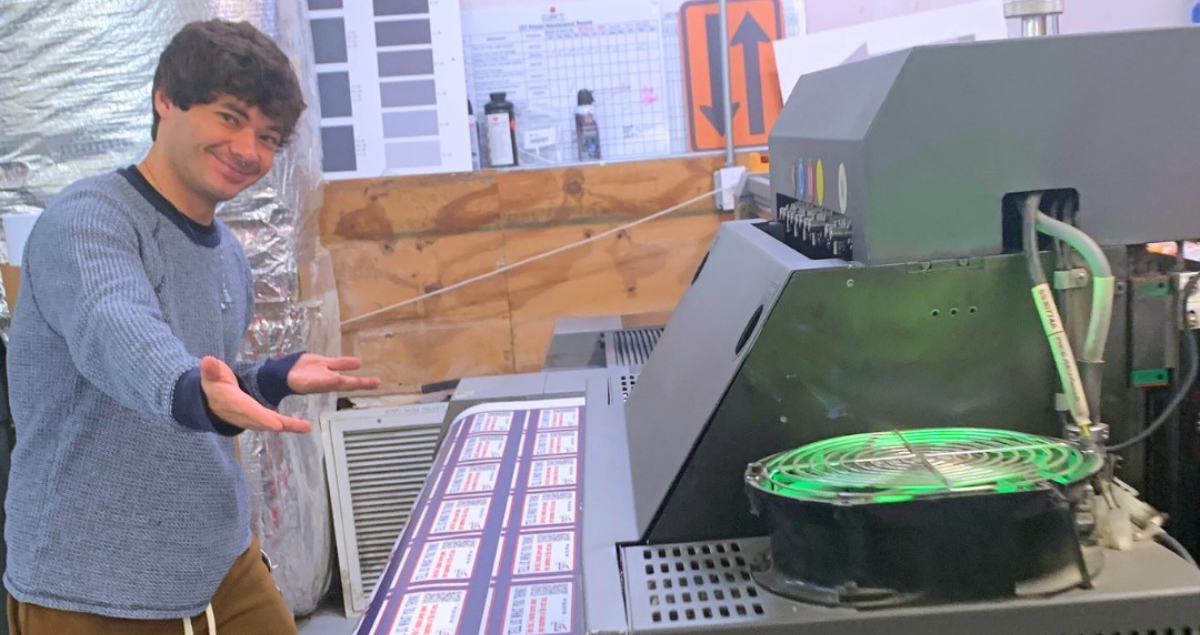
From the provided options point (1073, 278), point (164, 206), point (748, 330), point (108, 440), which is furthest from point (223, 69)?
point (1073, 278)

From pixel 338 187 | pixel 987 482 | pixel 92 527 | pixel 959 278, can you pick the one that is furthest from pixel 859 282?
pixel 338 187

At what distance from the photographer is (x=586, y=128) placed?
109 inches

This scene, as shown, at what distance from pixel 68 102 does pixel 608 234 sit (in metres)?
1.39

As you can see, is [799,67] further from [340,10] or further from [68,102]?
[68,102]

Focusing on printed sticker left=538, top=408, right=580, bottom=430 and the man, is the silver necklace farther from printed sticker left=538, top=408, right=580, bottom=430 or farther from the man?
printed sticker left=538, top=408, right=580, bottom=430

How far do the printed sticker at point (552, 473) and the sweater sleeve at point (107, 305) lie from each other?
387mm

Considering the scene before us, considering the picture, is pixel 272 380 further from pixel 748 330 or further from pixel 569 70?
pixel 569 70

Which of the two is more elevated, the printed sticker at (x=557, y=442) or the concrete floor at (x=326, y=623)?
the printed sticker at (x=557, y=442)

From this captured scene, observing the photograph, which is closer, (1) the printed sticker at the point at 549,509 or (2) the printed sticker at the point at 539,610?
(2) the printed sticker at the point at 539,610

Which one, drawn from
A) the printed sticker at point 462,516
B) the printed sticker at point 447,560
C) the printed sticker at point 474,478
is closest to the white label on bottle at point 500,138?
the printed sticker at point 474,478

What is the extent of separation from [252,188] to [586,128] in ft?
3.08

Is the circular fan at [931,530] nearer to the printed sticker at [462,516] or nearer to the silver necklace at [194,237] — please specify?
the printed sticker at [462,516]

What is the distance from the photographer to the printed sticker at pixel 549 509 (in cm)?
105

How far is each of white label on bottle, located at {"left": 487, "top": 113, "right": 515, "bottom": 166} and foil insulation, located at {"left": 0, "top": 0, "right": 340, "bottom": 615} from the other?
484 mm
